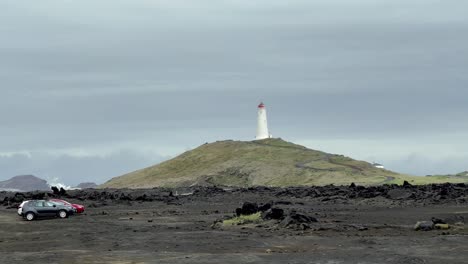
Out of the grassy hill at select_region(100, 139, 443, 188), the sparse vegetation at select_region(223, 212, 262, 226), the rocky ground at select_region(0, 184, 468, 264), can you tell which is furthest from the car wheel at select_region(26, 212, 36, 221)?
the grassy hill at select_region(100, 139, 443, 188)

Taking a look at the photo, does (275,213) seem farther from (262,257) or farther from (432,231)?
(262,257)

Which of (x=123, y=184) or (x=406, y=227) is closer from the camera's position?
(x=406, y=227)

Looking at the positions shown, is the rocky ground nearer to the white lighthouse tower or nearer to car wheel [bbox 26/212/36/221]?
car wheel [bbox 26/212/36/221]

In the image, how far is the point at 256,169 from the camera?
152125 mm

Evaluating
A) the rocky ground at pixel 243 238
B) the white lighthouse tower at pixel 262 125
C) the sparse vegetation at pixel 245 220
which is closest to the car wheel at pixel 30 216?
the rocky ground at pixel 243 238

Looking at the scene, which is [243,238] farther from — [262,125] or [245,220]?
[262,125]

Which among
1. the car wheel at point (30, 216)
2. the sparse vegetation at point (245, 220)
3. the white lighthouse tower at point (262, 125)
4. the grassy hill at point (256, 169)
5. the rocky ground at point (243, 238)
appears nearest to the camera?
the rocky ground at point (243, 238)

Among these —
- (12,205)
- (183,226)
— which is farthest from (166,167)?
(183,226)

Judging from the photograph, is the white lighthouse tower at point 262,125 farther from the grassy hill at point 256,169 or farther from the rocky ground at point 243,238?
the rocky ground at point 243,238

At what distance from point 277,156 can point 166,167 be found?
2737 centimetres

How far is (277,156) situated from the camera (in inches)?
6260

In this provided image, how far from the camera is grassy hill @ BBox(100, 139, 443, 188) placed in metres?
136

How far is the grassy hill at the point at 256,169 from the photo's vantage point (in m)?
136

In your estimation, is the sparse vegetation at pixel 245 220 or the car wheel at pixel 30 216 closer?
the sparse vegetation at pixel 245 220
